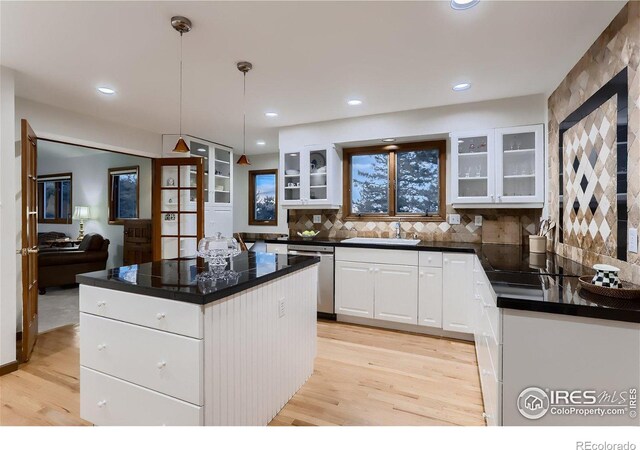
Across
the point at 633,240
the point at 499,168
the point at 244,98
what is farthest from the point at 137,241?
the point at 633,240

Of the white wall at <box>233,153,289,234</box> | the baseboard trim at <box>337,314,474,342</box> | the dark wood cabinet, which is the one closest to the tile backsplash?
the baseboard trim at <box>337,314,474,342</box>

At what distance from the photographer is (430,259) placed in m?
3.27

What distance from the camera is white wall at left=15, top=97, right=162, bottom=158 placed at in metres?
3.30

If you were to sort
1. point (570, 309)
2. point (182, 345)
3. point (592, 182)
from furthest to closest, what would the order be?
point (592, 182)
point (182, 345)
point (570, 309)

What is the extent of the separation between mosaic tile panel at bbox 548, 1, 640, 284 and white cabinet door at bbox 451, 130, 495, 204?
608 millimetres

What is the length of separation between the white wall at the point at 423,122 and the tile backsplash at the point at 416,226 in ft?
3.02

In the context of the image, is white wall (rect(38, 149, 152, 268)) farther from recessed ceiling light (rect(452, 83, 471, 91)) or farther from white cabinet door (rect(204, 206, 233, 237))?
recessed ceiling light (rect(452, 83, 471, 91))

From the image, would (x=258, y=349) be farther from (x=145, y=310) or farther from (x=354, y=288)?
(x=354, y=288)

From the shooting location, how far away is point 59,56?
2.37m

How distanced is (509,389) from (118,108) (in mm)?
4190

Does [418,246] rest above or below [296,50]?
below

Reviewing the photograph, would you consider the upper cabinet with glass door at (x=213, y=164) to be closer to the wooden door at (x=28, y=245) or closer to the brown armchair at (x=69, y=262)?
the wooden door at (x=28, y=245)

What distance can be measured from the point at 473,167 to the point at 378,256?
1380 millimetres

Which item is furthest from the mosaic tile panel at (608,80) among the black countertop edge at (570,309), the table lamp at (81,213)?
the table lamp at (81,213)
